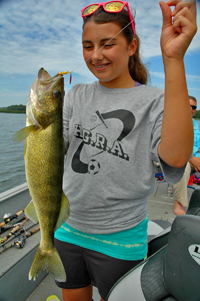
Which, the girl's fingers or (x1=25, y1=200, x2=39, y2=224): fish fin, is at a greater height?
the girl's fingers

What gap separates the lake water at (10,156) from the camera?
19.3 feet

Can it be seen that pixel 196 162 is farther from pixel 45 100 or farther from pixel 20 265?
pixel 45 100

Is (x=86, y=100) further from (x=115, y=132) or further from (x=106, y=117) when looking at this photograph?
(x=115, y=132)

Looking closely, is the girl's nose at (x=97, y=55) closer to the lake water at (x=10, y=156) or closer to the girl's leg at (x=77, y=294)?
the girl's leg at (x=77, y=294)

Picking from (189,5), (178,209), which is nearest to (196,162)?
(178,209)

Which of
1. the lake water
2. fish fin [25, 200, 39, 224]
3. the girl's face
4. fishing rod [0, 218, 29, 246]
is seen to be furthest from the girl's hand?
the lake water

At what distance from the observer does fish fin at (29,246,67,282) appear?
1329 mm

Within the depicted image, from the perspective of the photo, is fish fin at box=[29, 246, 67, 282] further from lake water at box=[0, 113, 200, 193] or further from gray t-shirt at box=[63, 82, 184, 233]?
lake water at box=[0, 113, 200, 193]

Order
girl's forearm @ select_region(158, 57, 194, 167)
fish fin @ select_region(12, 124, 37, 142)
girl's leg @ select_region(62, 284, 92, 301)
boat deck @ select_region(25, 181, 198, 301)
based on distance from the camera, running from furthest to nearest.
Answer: boat deck @ select_region(25, 181, 198, 301) → girl's leg @ select_region(62, 284, 92, 301) → fish fin @ select_region(12, 124, 37, 142) → girl's forearm @ select_region(158, 57, 194, 167)

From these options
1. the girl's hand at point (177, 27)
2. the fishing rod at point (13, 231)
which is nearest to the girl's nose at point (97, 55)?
the girl's hand at point (177, 27)

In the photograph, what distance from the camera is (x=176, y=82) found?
98cm

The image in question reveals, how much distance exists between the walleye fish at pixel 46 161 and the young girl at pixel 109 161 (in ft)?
0.54

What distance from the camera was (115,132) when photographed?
4.48ft

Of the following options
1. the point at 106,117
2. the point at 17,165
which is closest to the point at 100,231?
the point at 106,117
